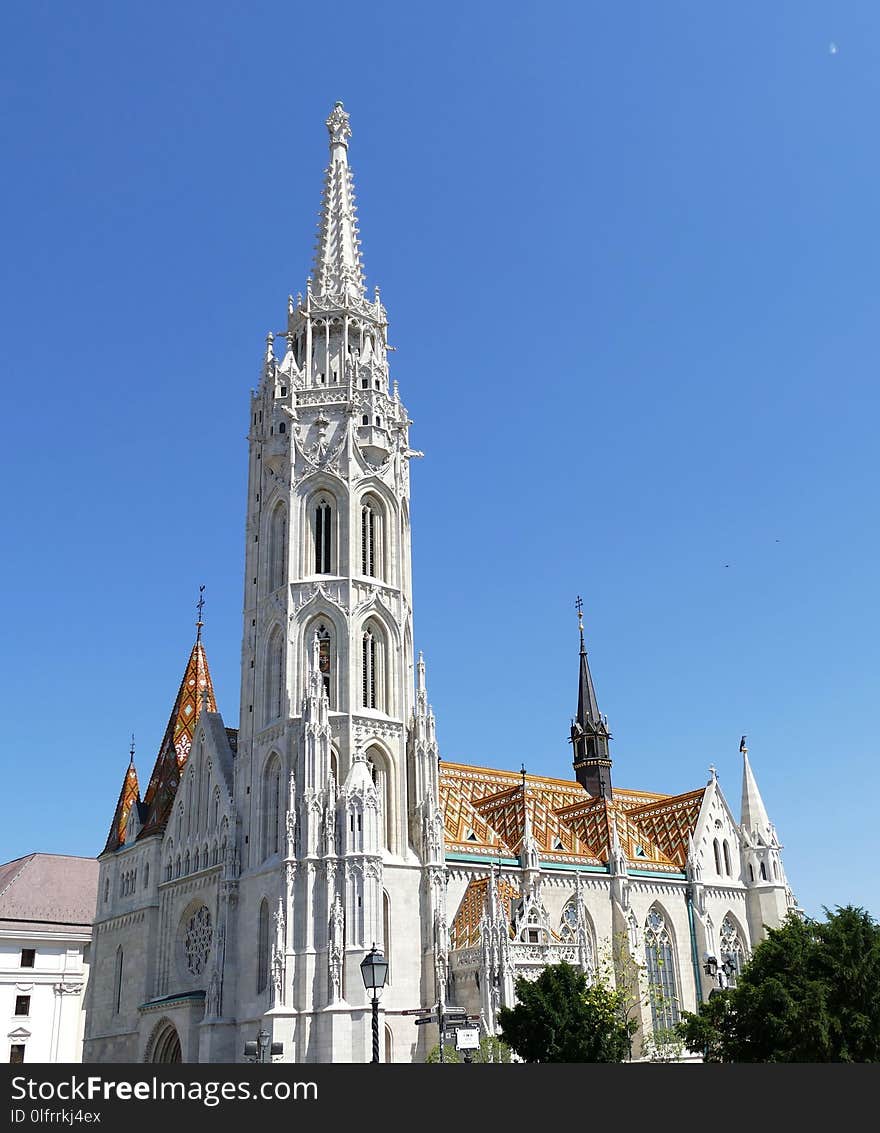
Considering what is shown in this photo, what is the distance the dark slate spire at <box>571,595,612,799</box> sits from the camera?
7229 cm

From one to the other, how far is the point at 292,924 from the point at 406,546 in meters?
19.3

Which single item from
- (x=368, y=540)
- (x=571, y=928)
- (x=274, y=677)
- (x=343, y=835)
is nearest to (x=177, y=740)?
(x=274, y=677)

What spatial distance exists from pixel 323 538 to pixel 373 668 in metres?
6.89

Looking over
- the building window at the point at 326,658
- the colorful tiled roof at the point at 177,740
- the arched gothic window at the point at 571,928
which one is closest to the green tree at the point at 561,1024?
the arched gothic window at the point at 571,928

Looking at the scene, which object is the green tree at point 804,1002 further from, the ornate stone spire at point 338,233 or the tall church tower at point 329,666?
the ornate stone spire at point 338,233

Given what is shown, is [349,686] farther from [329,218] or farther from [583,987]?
[329,218]

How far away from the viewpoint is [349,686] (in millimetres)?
52406

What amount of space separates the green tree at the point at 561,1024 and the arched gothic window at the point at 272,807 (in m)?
14.4

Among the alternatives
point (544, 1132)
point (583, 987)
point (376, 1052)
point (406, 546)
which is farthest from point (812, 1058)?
point (406, 546)

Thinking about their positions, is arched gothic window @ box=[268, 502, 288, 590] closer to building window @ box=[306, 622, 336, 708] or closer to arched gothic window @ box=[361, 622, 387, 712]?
building window @ box=[306, 622, 336, 708]

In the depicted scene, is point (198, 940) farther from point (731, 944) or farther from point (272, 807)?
point (731, 944)

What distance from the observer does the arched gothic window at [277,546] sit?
5631 cm

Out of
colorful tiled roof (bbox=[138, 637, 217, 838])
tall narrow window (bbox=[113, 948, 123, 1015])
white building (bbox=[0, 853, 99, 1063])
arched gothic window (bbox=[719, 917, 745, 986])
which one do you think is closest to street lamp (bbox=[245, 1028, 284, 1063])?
tall narrow window (bbox=[113, 948, 123, 1015])

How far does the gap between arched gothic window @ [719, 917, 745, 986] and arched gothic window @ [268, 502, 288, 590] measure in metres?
31.0
